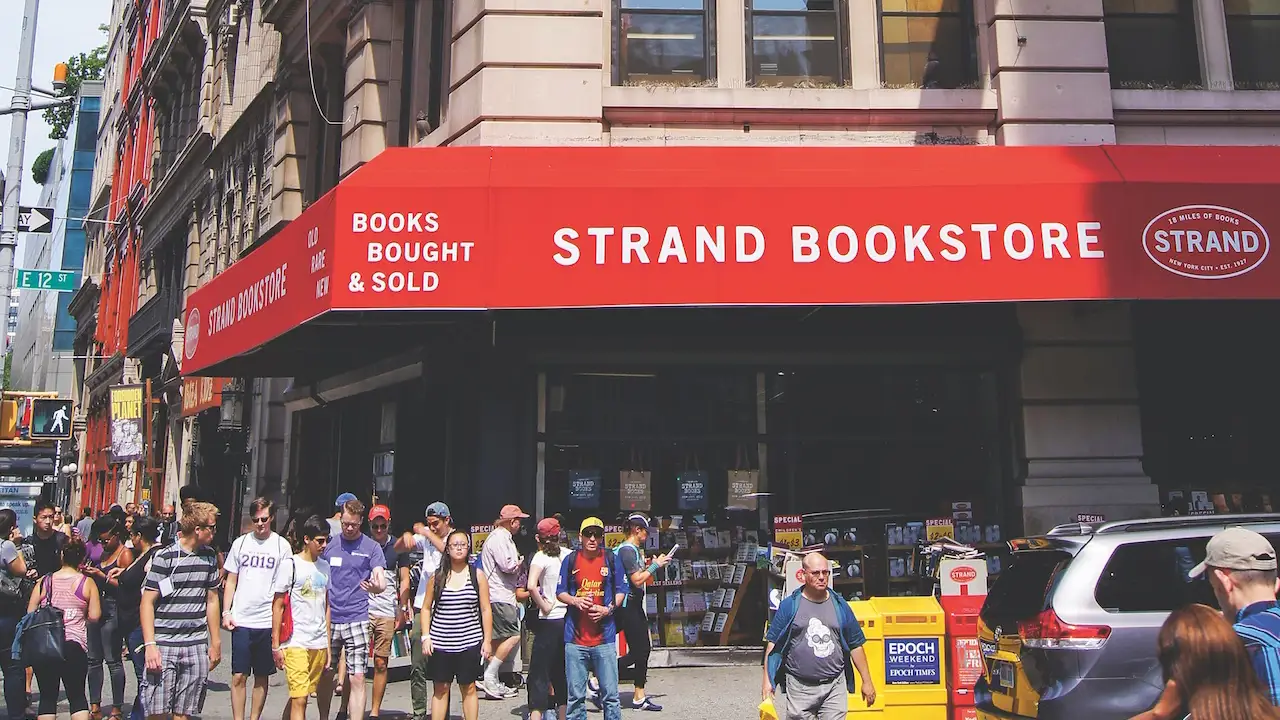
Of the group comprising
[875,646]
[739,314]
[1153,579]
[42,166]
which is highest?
[42,166]

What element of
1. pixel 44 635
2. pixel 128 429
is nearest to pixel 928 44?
pixel 44 635

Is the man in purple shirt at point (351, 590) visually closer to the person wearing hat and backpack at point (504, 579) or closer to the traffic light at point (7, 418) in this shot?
the person wearing hat and backpack at point (504, 579)

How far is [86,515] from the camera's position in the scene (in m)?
20.9

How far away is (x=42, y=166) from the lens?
6925 centimetres

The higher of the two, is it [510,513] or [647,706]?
[510,513]

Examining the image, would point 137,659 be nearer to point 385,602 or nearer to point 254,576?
point 254,576

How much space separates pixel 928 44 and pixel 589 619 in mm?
8335

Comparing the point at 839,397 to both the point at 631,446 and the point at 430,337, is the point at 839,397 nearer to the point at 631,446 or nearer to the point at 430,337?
the point at 631,446

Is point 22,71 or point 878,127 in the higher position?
point 22,71

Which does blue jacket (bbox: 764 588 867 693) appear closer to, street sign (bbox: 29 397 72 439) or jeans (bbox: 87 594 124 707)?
jeans (bbox: 87 594 124 707)

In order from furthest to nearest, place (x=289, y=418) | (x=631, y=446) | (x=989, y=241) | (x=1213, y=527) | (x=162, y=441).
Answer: (x=162, y=441)
(x=289, y=418)
(x=631, y=446)
(x=989, y=241)
(x=1213, y=527)

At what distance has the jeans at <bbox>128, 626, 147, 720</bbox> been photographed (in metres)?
8.48

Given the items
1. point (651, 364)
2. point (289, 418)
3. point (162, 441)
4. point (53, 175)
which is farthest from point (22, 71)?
point (53, 175)

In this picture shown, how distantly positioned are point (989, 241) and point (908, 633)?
380 centimetres
